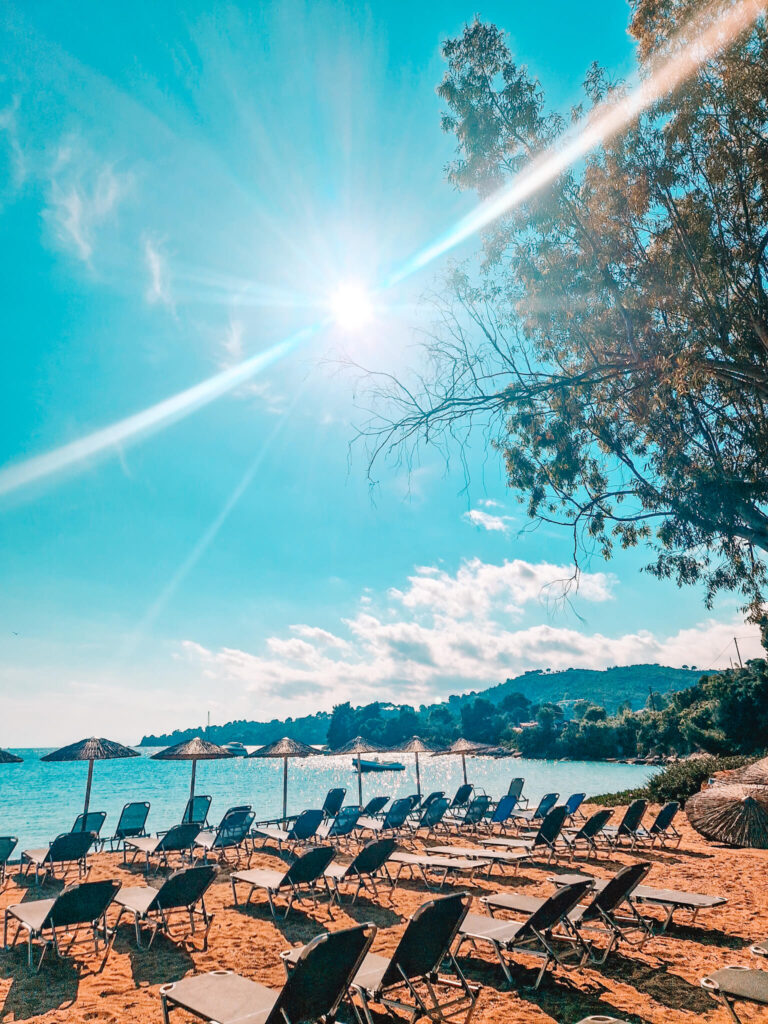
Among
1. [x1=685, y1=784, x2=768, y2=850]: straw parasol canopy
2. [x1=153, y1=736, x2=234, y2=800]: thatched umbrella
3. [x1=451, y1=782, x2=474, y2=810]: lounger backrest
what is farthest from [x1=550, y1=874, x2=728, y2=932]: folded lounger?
[x1=451, y1=782, x2=474, y2=810]: lounger backrest

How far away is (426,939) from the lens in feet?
12.9

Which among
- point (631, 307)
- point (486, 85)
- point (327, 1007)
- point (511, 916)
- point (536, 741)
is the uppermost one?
point (486, 85)

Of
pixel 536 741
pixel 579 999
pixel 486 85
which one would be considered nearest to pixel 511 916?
pixel 579 999

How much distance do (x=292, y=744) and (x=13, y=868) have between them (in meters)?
5.45

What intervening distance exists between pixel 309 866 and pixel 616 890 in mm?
3319

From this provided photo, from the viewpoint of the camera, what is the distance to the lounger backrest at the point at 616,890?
501cm

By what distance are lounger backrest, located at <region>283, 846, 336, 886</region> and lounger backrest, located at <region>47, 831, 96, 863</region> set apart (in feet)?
10.9

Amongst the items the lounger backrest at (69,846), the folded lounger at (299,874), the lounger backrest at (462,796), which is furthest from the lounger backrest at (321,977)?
the lounger backrest at (462,796)

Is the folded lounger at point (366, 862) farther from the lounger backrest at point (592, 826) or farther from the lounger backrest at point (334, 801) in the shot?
the lounger backrest at point (334, 801)

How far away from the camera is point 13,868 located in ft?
Answer: 32.2

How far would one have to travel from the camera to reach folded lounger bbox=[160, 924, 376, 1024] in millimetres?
3219

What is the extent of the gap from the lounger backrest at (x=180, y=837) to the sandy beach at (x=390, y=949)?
4.55 ft

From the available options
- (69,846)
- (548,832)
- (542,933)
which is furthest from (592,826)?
(69,846)

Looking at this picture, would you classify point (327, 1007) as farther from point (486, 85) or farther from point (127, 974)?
point (486, 85)
